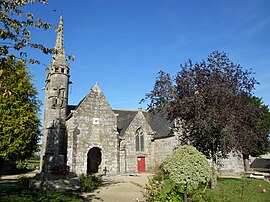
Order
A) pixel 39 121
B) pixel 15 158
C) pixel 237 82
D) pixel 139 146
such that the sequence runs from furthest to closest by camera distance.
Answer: pixel 139 146 → pixel 39 121 → pixel 15 158 → pixel 237 82

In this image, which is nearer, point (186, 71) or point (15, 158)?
point (186, 71)

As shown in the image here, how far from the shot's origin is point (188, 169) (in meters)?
7.10

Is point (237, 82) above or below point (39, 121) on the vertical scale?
above

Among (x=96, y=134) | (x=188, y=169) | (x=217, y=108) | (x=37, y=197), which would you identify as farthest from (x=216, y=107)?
(x=96, y=134)

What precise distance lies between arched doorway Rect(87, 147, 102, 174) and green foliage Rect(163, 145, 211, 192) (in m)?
18.2

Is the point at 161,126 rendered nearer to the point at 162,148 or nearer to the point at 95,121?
the point at 162,148

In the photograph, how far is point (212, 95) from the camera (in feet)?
38.5

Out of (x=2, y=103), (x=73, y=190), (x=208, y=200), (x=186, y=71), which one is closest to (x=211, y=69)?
(x=186, y=71)

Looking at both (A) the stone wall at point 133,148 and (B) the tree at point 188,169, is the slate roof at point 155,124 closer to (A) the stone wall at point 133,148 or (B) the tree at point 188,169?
(A) the stone wall at point 133,148

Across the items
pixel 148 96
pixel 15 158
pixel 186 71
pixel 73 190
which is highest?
pixel 186 71

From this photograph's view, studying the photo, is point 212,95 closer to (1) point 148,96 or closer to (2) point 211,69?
(2) point 211,69

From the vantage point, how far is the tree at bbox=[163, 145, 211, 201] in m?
7.09

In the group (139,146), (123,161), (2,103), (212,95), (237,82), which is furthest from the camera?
(139,146)

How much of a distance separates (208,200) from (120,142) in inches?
726
